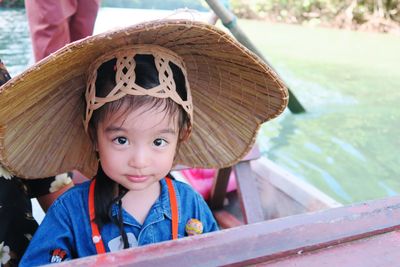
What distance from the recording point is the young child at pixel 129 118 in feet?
2.93

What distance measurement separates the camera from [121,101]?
901 mm

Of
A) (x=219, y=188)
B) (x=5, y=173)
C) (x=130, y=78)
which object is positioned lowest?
(x=219, y=188)

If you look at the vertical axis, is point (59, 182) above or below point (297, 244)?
below

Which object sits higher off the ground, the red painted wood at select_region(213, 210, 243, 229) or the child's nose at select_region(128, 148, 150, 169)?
the child's nose at select_region(128, 148, 150, 169)

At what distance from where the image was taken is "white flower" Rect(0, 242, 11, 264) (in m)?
0.93

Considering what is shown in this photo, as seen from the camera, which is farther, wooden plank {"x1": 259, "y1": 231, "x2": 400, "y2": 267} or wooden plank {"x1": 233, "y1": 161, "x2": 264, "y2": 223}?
wooden plank {"x1": 233, "y1": 161, "x2": 264, "y2": 223}

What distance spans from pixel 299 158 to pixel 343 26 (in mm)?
7437

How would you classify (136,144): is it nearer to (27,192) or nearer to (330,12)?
(27,192)

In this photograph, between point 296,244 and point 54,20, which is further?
point 54,20

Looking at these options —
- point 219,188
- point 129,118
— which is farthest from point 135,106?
point 219,188

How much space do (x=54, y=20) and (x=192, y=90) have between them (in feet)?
3.86

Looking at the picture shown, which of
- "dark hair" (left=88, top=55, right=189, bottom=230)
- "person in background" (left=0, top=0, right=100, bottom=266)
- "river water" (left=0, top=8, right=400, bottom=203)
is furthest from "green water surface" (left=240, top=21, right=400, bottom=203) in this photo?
"dark hair" (left=88, top=55, right=189, bottom=230)

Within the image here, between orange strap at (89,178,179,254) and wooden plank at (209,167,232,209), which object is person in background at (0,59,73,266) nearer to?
orange strap at (89,178,179,254)

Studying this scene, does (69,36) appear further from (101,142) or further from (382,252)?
(382,252)
